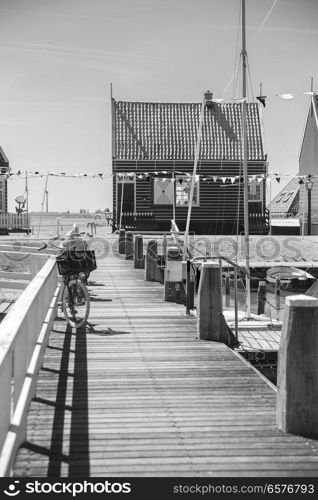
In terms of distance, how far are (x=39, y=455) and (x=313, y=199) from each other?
150ft

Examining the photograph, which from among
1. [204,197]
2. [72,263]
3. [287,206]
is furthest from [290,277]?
[287,206]

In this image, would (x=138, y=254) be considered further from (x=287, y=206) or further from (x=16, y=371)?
(x=287, y=206)

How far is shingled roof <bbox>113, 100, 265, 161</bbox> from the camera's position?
158ft

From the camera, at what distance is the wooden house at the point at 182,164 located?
4784cm

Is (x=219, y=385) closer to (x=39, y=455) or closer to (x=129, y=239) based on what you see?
(x=39, y=455)

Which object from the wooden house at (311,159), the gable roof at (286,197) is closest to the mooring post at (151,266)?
the wooden house at (311,159)

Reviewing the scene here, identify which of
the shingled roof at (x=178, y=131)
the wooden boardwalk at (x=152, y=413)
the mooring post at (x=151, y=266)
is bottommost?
the wooden boardwalk at (x=152, y=413)

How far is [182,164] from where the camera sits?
4831cm

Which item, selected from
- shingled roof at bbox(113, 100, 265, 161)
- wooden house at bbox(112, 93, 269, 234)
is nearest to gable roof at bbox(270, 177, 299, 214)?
shingled roof at bbox(113, 100, 265, 161)

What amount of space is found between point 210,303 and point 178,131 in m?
40.4

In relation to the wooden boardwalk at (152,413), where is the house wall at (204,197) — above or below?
above

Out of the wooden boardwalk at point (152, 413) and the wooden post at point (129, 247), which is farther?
the wooden post at point (129, 247)

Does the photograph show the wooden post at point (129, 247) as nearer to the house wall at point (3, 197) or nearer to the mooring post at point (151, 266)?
the mooring post at point (151, 266)

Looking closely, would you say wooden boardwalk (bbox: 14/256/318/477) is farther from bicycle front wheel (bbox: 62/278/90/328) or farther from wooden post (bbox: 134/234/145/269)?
wooden post (bbox: 134/234/145/269)
